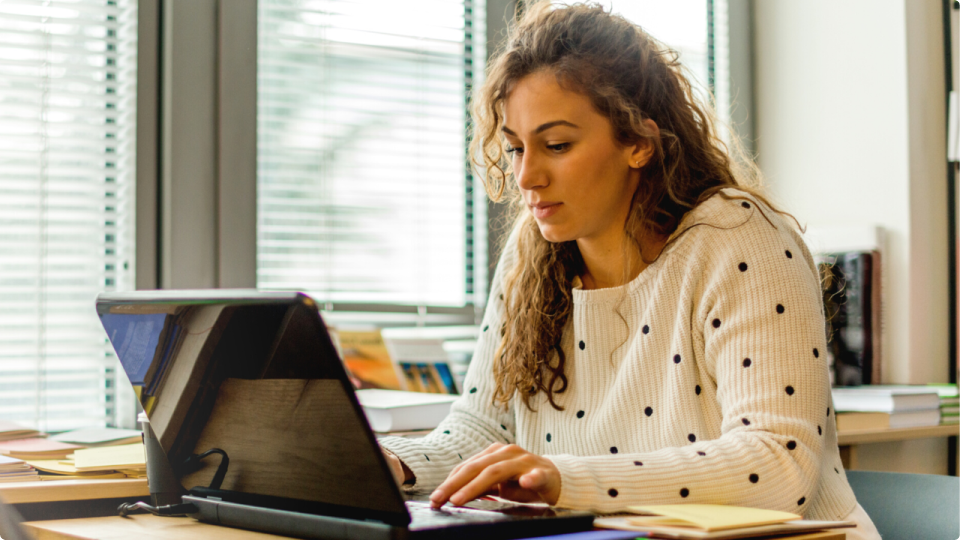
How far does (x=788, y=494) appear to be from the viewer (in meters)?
0.90

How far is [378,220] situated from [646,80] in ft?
3.25

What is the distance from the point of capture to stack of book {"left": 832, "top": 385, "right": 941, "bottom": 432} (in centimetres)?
185

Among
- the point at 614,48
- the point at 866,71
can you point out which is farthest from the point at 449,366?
the point at 866,71

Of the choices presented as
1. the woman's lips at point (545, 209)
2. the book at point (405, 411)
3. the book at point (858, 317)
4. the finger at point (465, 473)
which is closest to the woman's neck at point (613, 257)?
the woman's lips at point (545, 209)

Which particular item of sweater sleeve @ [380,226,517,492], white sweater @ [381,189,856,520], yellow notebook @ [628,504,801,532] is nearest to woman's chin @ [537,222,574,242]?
white sweater @ [381,189,856,520]

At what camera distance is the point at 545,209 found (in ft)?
4.05

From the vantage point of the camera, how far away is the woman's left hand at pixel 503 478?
798 mm

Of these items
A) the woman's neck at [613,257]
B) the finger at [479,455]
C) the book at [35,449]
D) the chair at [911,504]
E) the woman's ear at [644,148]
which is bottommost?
the chair at [911,504]

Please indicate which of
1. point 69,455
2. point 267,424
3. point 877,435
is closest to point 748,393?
point 267,424

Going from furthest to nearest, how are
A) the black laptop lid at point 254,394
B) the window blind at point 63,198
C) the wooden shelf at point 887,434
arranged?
the wooden shelf at point 887,434 → the window blind at point 63,198 → the black laptop lid at point 254,394

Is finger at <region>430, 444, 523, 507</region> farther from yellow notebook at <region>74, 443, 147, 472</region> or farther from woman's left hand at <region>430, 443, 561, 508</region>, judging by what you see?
yellow notebook at <region>74, 443, 147, 472</region>

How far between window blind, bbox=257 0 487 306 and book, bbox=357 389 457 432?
1.65 ft

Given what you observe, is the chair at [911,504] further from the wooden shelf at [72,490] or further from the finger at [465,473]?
the wooden shelf at [72,490]

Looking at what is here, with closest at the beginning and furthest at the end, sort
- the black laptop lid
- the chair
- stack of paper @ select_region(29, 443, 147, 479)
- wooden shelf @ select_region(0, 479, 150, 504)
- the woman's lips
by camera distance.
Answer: the black laptop lid
wooden shelf @ select_region(0, 479, 150, 504)
stack of paper @ select_region(29, 443, 147, 479)
the chair
the woman's lips
